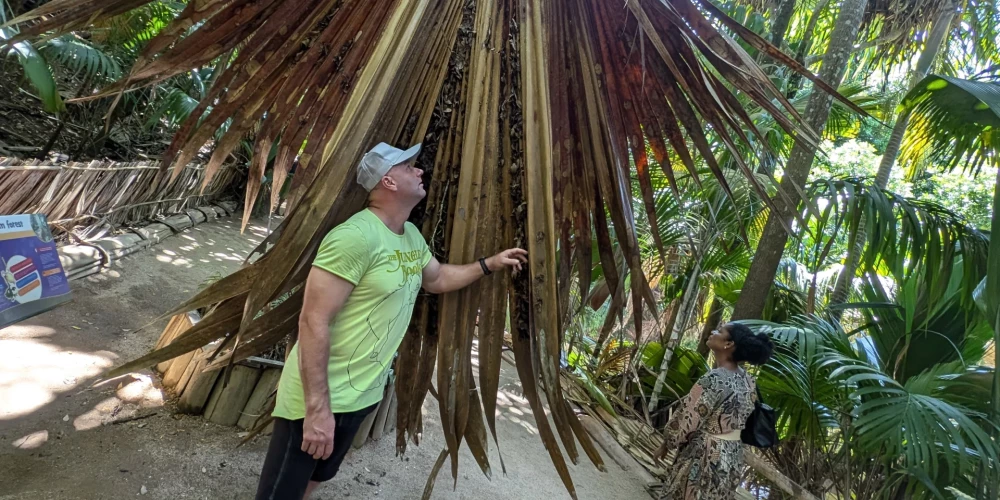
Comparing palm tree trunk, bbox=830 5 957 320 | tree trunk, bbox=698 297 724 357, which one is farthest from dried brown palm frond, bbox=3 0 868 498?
tree trunk, bbox=698 297 724 357

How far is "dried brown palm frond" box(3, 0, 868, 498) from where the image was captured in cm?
141

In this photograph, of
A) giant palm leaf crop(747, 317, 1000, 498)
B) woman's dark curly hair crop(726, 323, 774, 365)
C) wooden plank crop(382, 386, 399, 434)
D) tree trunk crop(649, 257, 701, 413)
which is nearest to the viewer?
giant palm leaf crop(747, 317, 1000, 498)

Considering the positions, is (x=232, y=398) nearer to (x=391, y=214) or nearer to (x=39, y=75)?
(x=391, y=214)

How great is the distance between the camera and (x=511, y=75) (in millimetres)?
1588

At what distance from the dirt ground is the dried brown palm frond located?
32.5 inches

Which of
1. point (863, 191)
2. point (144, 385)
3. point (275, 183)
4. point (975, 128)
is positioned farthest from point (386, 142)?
point (975, 128)

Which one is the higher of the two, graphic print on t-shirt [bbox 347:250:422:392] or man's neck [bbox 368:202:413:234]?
man's neck [bbox 368:202:413:234]

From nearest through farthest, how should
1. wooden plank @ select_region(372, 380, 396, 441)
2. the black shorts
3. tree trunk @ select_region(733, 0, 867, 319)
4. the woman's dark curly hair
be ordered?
the black shorts < the woman's dark curly hair < wooden plank @ select_region(372, 380, 396, 441) < tree trunk @ select_region(733, 0, 867, 319)

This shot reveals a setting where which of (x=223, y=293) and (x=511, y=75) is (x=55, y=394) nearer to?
(x=223, y=293)

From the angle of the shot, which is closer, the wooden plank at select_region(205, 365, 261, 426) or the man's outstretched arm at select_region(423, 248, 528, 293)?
the man's outstretched arm at select_region(423, 248, 528, 293)

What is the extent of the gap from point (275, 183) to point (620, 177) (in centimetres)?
95

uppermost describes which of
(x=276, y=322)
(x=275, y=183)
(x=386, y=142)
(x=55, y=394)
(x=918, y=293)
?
(x=918, y=293)

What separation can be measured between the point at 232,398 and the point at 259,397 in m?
0.11

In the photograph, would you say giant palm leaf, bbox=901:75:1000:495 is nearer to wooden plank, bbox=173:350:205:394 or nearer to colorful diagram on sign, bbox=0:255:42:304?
wooden plank, bbox=173:350:205:394
